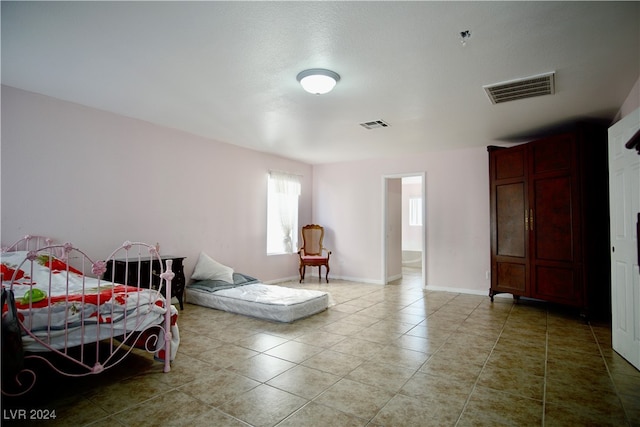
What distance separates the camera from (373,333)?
346 cm

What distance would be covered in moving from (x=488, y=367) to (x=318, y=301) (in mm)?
2079

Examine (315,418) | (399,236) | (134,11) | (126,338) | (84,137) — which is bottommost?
(315,418)

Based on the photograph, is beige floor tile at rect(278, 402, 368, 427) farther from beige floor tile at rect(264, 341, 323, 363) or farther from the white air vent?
the white air vent

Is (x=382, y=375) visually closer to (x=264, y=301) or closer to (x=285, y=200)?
(x=264, y=301)

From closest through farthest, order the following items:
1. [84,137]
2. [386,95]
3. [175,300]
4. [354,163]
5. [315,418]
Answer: [315,418]
[386,95]
[84,137]
[175,300]
[354,163]

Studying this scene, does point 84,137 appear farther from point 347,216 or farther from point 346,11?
point 347,216

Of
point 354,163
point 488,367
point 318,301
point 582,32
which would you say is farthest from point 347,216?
point 582,32

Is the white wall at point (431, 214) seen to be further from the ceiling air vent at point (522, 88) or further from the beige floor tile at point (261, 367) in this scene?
the beige floor tile at point (261, 367)

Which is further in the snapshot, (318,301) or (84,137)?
(318,301)

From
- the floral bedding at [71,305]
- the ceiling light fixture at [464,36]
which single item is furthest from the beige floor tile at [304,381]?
the ceiling light fixture at [464,36]

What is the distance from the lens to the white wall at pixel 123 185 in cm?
326

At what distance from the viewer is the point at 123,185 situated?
4027 millimetres

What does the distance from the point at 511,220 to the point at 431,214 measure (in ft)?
4.61

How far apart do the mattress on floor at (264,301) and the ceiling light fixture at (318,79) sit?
2322 millimetres
